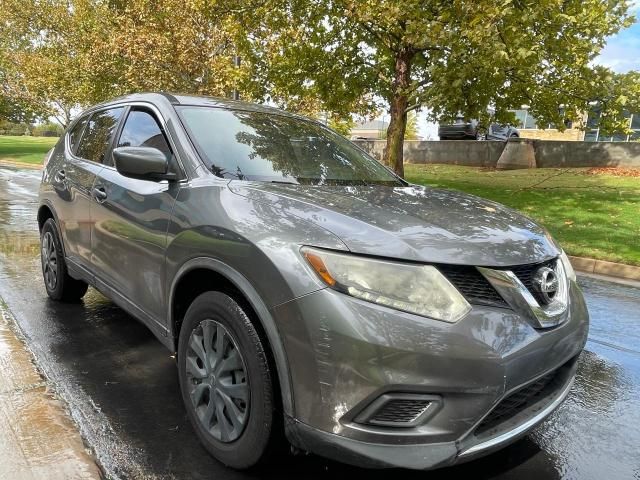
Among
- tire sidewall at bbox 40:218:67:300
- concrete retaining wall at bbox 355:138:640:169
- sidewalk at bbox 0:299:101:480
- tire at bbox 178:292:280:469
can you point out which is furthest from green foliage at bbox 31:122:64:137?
tire at bbox 178:292:280:469

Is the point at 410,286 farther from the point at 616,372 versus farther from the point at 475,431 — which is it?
the point at 616,372

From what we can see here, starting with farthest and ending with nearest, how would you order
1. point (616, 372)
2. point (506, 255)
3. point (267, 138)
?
point (616, 372)
point (267, 138)
point (506, 255)

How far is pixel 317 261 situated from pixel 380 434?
677mm

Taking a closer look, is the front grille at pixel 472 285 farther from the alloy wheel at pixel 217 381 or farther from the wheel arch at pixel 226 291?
the alloy wheel at pixel 217 381

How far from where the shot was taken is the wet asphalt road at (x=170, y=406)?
2.54 meters

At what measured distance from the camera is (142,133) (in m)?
3.48

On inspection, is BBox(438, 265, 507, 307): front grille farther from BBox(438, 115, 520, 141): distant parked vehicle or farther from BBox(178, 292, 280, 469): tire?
BBox(438, 115, 520, 141): distant parked vehicle

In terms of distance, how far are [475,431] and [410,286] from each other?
606 millimetres

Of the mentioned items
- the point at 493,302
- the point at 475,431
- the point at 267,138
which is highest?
the point at 267,138

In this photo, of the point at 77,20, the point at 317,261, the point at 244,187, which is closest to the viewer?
the point at 317,261

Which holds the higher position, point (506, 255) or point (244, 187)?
point (244, 187)

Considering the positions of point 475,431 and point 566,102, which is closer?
point 475,431

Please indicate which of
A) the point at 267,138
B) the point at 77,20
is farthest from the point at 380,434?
the point at 77,20

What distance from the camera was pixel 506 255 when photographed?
7.34 feet
